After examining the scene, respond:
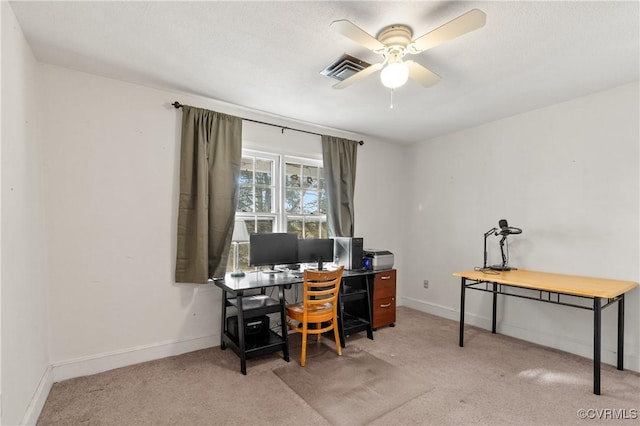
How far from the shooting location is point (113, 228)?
2.78 m

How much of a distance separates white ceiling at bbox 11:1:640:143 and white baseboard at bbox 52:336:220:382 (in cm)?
240

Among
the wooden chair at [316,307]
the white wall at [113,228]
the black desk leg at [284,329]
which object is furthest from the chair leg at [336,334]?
the white wall at [113,228]

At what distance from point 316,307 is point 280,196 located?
4.64 feet

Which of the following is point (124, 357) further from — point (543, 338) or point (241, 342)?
point (543, 338)

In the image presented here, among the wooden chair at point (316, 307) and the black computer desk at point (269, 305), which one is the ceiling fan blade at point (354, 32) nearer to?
the wooden chair at point (316, 307)

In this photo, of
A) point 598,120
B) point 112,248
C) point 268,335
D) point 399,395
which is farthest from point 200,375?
point 598,120

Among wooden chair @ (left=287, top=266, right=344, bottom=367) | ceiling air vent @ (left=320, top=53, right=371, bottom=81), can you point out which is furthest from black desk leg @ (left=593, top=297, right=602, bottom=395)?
ceiling air vent @ (left=320, top=53, right=371, bottom=81)

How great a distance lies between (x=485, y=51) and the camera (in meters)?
2.28

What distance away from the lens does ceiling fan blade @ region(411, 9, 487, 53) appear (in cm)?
156

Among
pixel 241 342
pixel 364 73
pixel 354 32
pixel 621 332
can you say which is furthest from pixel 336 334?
pixel 354 32

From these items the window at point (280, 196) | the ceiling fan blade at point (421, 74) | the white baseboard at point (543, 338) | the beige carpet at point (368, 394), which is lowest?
the beige carpet at point (368, 394)

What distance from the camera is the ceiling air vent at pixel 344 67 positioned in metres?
2.37

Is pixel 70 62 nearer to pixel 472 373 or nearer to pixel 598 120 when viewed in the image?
pixel 472 373

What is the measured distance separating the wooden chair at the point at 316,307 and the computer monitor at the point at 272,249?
1.64 ft
